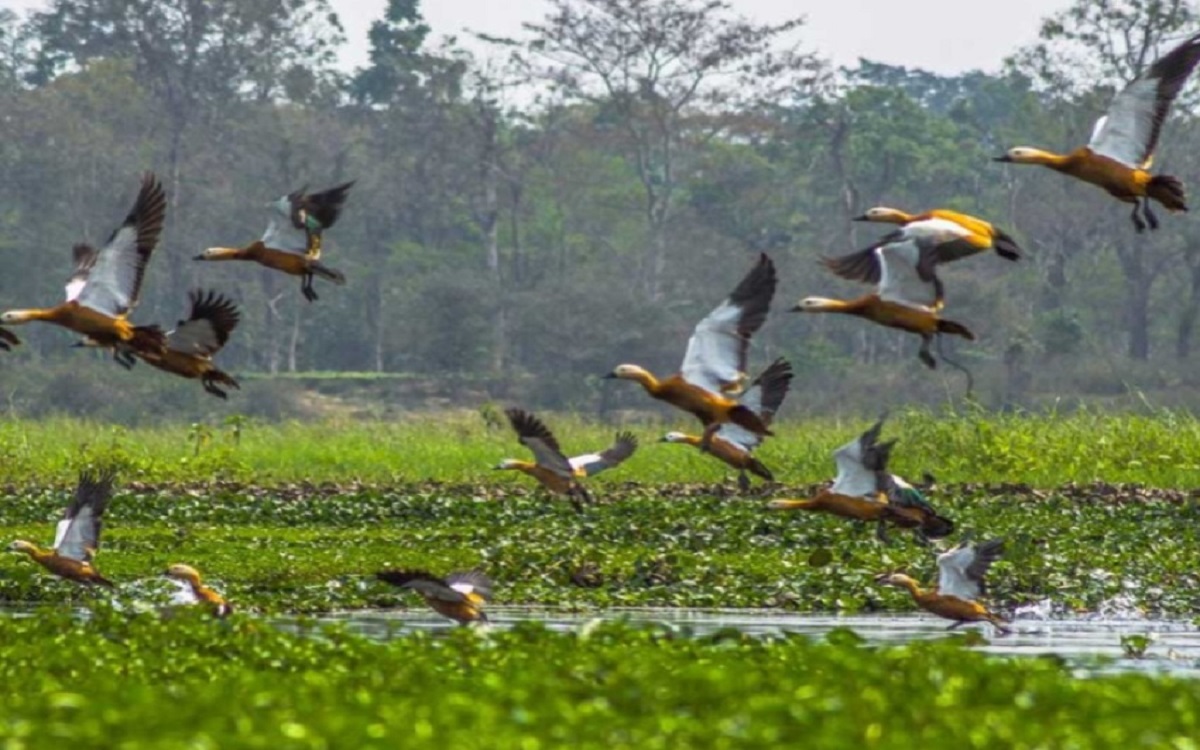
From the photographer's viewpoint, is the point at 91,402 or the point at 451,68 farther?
the point at 451,68

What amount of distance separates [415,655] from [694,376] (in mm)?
6360

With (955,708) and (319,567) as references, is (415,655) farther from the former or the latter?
(319,567)

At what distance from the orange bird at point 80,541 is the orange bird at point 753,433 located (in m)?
4.41

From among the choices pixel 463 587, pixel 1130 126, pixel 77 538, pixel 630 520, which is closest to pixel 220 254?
pixel 77 538

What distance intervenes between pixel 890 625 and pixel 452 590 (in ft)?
11.7

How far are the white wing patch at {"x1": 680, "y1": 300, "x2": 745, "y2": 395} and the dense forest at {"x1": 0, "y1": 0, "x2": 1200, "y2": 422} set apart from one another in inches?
1681

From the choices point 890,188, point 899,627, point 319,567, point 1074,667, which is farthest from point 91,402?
point 1074,667

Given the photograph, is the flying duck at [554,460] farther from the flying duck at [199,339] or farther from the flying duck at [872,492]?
the flying duck at [872,492]

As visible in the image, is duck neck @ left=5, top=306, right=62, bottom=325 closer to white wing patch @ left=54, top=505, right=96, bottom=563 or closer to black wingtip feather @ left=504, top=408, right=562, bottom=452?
white wing patch @ left=54, top=505, right=96, bottom=563

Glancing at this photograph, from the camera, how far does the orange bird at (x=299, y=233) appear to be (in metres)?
17.2

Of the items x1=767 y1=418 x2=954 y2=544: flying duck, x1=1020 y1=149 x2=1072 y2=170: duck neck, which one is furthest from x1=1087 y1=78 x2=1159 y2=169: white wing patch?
x1=767 y1=418 x2=954 y2=544: flying duck

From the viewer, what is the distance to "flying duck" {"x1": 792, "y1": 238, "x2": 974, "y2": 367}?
14.9 meters

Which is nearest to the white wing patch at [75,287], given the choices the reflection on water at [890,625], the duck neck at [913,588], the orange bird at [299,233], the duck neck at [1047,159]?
the orange bird at [299,233]

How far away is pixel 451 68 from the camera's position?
70.2m
